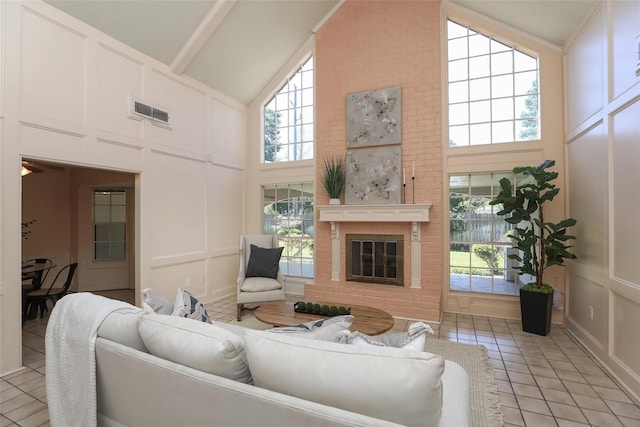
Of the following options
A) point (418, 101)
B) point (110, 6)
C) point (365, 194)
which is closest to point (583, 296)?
point (365, 194)

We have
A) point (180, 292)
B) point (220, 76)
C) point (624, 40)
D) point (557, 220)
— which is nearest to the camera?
point (180, 292)

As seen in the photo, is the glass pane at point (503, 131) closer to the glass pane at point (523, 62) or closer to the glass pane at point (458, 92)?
the glass pane at point (458, 92)

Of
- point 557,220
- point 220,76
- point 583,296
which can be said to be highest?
point 220,76

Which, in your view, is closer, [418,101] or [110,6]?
[110,6]

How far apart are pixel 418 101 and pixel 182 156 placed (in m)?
3.52

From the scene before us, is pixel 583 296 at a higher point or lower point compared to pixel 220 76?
lower

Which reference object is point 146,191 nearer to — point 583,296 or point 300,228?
point 300,228

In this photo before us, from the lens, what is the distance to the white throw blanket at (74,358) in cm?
155

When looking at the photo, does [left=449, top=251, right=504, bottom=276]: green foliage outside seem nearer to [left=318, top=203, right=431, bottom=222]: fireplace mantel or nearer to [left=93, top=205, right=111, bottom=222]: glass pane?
[left=318, top=203, right=431, bottom=222]: fireplace mantel

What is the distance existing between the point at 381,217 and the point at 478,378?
7.69ft

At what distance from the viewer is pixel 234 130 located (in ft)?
17.8

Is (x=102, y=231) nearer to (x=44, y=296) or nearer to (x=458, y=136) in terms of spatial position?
(x=44, y=296)

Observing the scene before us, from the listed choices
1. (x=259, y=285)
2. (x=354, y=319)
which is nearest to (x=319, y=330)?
(x=354, y=319)

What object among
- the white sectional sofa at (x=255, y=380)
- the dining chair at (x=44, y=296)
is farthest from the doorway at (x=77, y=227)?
the white sectional sofa at (x=255, y=380)
